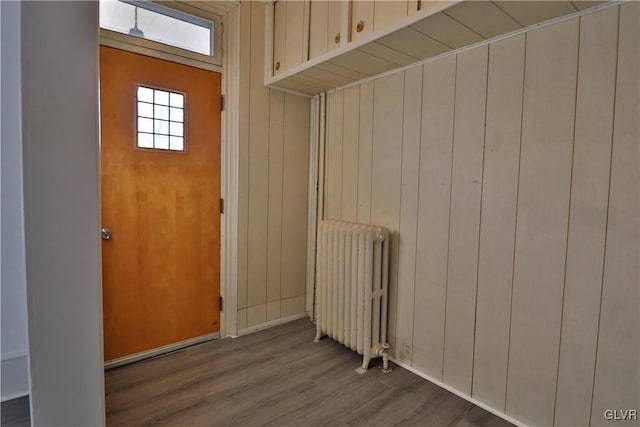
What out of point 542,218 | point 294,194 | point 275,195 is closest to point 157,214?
point 275,195

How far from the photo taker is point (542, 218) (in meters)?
1.63

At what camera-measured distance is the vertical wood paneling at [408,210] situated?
84.2 inches

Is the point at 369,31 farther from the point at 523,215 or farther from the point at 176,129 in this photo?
the point at 176,129

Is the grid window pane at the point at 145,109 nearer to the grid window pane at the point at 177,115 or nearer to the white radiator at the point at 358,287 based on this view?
the grid window pane at the point at 177,115

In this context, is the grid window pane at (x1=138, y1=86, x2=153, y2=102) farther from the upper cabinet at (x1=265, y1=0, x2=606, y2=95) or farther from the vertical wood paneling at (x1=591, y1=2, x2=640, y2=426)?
the vertical wood paneling at (x1=591, y1=2, x2=640, y2=426)

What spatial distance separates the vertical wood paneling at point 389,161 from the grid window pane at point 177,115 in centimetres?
137

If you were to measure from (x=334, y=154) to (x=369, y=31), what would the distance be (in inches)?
41.8

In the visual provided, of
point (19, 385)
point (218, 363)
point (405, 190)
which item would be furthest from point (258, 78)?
point (19, 385)

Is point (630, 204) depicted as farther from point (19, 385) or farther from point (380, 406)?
point (19, 385)

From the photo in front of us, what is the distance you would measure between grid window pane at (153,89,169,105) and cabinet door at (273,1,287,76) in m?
0.82

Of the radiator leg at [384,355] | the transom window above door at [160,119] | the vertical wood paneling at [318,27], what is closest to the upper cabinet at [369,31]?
the vertical wood paneling at [318,27]

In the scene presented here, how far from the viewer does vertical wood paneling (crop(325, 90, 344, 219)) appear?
8.78 feet

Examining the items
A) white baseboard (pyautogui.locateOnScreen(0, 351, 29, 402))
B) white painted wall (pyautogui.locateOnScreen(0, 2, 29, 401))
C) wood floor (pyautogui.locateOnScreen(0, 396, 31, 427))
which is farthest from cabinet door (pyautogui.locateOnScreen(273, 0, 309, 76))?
wood floor (pyautogui.locateOnScreen(0, 396, 31, 427))

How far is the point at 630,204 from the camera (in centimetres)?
138
